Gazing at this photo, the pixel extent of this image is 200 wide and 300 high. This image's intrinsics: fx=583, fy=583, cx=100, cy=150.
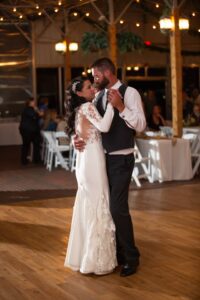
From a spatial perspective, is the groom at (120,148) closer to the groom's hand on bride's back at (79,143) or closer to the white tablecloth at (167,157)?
the groom's hand on bride's back at (79,143)

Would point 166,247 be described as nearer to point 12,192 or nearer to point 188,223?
point 188,223

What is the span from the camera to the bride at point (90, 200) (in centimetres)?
431

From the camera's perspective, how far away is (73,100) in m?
4.41

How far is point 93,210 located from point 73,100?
84 cm

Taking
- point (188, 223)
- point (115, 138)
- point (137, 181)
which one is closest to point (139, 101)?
point (115, 138)

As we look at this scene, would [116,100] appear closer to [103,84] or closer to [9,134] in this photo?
[103,84]

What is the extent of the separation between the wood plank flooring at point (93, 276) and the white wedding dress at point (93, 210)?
129 mm

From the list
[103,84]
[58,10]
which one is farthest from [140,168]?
[58,10]

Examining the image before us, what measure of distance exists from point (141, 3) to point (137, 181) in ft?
34.3

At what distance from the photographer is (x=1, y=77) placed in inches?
728

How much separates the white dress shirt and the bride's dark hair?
26 cm

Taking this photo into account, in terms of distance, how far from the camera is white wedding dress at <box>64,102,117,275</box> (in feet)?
14.1

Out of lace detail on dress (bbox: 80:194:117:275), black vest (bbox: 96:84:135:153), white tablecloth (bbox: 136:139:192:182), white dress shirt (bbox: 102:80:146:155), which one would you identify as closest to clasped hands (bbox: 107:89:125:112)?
white dress shirt (bbox: 102:80:146:155)

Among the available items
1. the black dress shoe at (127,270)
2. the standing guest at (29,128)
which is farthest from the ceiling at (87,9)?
the black dress shoe at (127,270)
